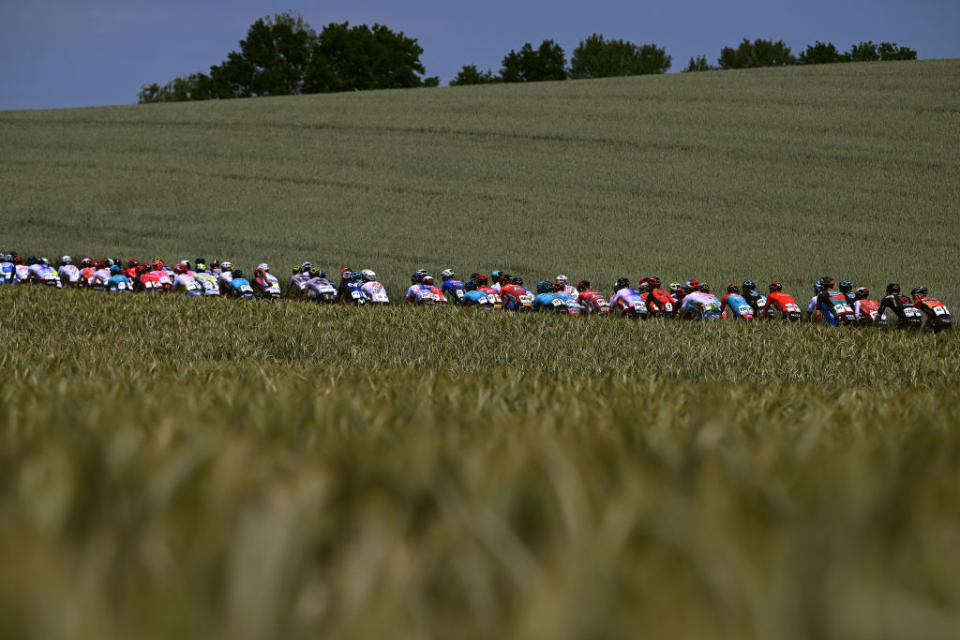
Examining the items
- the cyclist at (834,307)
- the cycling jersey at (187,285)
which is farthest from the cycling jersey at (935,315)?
the cycling jersey at (187,285)

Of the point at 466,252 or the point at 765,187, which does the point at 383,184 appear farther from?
the point at 765,187

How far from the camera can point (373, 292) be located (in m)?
25.0

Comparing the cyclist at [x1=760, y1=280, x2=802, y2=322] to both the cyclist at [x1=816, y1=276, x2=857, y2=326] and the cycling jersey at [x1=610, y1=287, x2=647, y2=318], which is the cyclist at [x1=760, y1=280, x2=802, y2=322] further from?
the cycling jersey at [x1=610, y1=287, x2=647, y2=318]

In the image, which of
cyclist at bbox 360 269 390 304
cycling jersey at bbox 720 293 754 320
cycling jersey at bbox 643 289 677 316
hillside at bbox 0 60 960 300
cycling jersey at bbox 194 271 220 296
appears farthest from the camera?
hillside at bbox 0 60 960 300

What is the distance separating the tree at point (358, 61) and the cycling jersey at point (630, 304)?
107m

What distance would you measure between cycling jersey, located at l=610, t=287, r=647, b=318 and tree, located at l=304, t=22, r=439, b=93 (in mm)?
106530

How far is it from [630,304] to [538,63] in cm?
11879

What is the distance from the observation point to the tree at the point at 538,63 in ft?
439

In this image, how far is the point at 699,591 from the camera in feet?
2.87

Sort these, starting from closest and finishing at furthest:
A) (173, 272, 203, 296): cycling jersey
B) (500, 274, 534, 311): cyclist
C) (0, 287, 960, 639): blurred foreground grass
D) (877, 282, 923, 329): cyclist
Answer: (0, 287, 960, 639): blurred foreground grass
(877, 282, 923, 329): cyclist
(500, 274, 534, 311): cyclist
(173, 272, 203, 296): cycling jersey

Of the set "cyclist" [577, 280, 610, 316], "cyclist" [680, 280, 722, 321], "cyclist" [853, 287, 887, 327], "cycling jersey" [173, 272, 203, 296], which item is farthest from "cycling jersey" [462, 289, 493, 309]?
"cyclist" [853, 287, 887, 327]

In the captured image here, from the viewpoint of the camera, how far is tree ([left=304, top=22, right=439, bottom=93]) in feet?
402

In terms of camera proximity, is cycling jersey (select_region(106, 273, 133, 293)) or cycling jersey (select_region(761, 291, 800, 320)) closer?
cycling jersey (select_region(761, 291, 800, 320))

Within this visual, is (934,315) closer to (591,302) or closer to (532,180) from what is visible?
(591,302)
